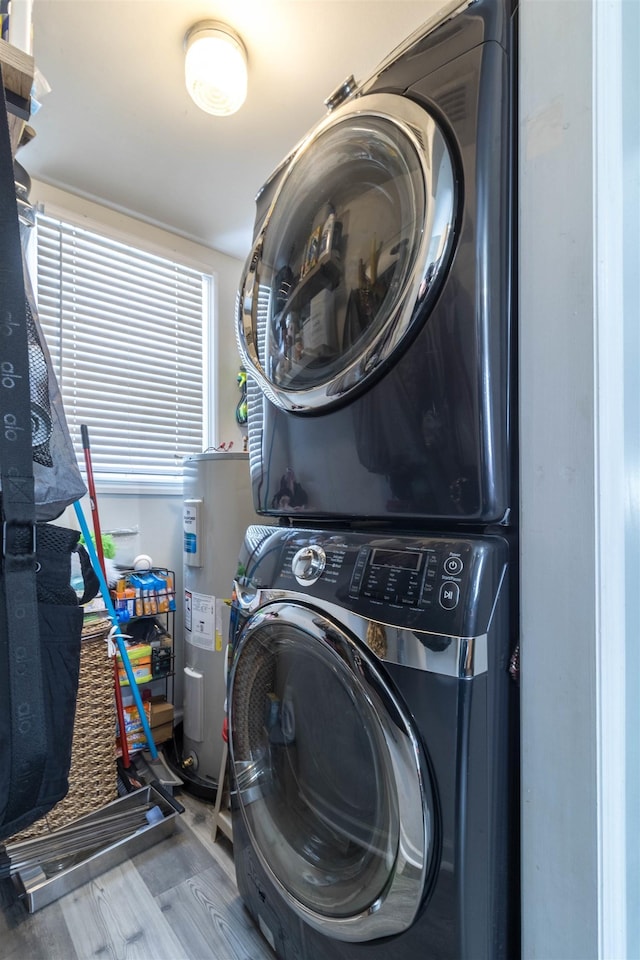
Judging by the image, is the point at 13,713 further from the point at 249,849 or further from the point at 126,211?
the point at 126,211

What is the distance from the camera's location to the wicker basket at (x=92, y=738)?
1.46 metres

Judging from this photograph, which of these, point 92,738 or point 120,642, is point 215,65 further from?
point 92,738

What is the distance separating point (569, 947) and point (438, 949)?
0.58 ft

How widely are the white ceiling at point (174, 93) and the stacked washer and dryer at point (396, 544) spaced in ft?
1.99

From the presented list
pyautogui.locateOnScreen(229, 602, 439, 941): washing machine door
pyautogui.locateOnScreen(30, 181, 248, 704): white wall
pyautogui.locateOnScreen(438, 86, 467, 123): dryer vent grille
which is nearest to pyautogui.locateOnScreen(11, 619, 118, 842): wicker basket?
pyautogui.locateOnScreen(30, 181, 248, 704): white wall

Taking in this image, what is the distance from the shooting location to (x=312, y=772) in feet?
2.98

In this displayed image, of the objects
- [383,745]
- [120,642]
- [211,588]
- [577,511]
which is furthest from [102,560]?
[577,511]

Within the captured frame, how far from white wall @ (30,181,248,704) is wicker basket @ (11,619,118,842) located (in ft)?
1.65

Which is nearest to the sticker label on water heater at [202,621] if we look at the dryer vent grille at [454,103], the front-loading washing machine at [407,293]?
the front-loading washing machine at [407,293]

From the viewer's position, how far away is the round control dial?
82 centimetres

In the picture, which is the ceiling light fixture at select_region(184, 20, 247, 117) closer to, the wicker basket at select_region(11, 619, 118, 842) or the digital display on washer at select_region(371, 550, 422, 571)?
the digital display on washer at select_region(371, 550, 422, 571)

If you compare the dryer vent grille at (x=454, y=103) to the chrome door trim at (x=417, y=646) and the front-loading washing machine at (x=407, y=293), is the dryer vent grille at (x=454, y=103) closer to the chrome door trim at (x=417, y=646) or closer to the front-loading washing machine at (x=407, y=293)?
the front-loading washing machine at (x=407, y=293)

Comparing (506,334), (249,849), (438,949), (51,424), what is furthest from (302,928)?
(506,334)

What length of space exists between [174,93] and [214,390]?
47.7 inches
